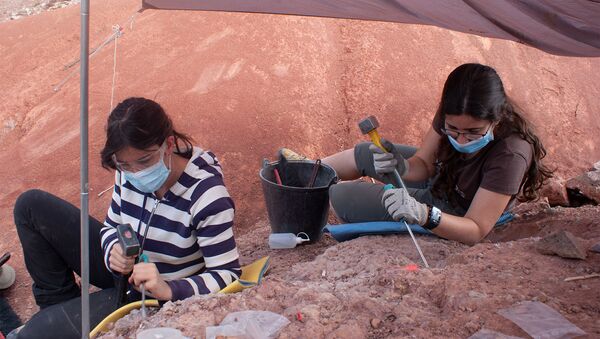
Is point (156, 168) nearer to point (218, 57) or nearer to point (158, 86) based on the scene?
point (158, 86)

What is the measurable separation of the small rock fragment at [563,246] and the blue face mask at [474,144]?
52 centimetres

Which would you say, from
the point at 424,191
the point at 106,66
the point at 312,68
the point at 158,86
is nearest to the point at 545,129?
the point at 312,68

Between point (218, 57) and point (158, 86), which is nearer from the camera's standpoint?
point (158, 86)

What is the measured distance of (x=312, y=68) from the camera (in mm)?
5562

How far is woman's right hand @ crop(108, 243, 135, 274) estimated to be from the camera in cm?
207

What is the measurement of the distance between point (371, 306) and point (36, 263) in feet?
4.83

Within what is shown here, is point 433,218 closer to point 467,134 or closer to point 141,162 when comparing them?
point 467,134

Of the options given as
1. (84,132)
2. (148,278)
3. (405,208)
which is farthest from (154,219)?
(405,208)

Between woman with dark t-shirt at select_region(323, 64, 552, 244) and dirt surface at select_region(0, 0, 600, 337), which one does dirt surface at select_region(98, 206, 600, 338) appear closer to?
dirt surface at select_region(0, 0, 600, 337)

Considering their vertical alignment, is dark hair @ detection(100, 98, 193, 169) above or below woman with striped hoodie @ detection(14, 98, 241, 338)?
above

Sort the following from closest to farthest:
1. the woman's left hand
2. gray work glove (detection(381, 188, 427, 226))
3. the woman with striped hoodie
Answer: the woman's left hand, the woman with striped hoodie, gray work glove (detection(381, 188, 427, 226))

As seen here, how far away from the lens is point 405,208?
2645 mm

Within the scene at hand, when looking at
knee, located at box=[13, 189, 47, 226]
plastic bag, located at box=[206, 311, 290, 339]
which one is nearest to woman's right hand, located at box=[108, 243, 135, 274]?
plastic bag, located at box=[206, 311, 290, 339]

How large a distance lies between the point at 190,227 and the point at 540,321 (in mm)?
1249
